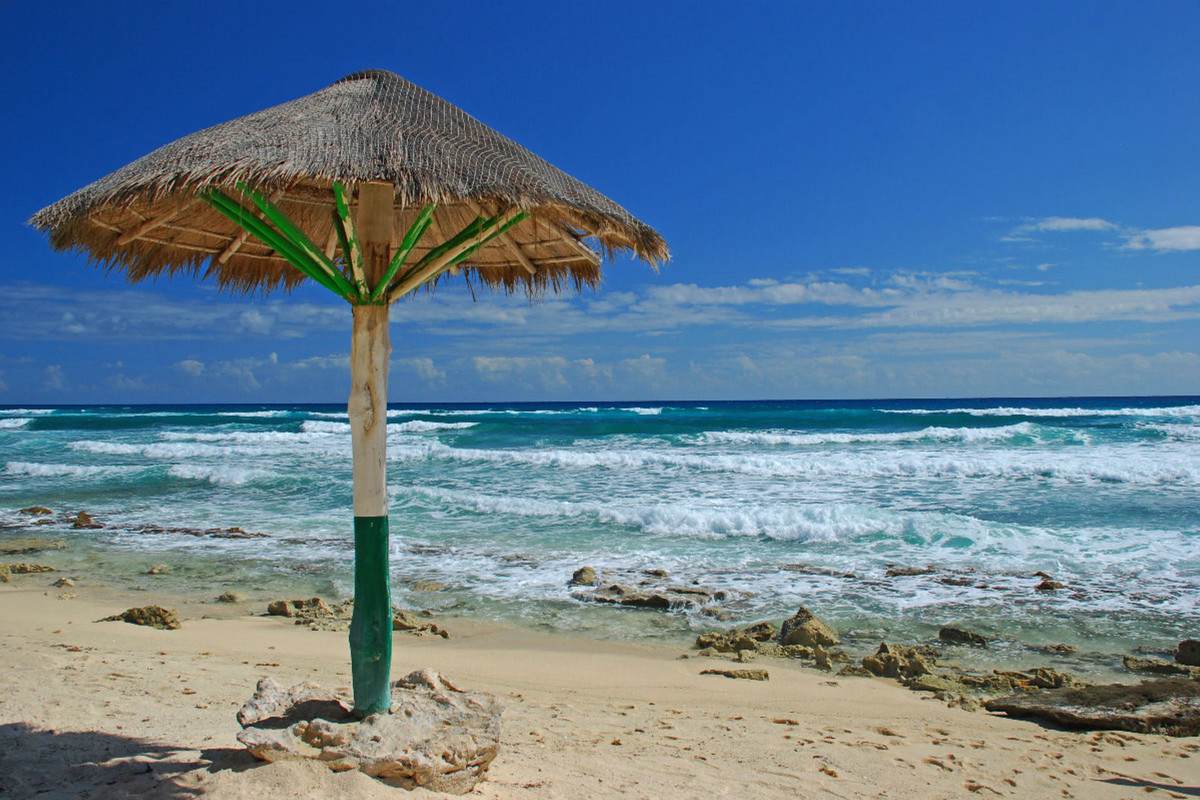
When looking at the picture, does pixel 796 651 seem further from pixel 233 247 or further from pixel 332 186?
pixel 233 247

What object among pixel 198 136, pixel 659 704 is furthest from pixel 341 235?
pixel 659 704

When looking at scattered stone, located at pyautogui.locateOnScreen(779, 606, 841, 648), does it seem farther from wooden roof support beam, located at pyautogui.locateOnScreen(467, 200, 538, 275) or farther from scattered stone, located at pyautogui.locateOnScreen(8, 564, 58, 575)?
scattered stone, located at pyautogui.locateOnScreen(8, 564, 58, 575)

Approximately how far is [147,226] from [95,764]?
7.88 feet

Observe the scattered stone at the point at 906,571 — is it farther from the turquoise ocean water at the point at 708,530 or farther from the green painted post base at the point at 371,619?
→ the green painted post base at the point at 371,619

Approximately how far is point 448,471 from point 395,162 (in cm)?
1473

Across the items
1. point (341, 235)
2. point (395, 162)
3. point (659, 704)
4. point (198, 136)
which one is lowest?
point (659, 704)

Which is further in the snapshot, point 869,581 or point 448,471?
point 448,471

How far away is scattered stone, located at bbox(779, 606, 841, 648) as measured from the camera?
5609mm

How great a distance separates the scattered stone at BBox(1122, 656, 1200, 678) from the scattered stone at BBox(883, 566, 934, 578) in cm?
253

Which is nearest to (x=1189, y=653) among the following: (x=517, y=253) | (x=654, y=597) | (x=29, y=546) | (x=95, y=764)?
(x=654, y=597)

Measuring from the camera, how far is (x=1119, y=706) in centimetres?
427

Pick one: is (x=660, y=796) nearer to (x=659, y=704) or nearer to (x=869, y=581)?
(x=659, y=704)

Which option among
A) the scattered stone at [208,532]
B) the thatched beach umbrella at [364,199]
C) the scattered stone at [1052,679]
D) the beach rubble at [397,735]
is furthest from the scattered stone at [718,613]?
the scattered stone at [208,532]

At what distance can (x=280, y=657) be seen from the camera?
5.23m
